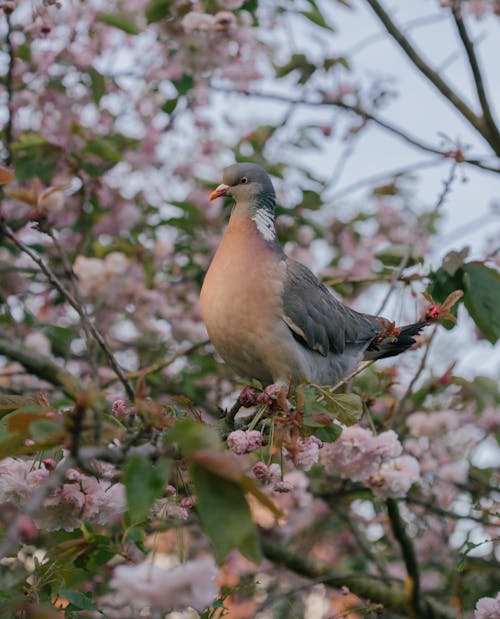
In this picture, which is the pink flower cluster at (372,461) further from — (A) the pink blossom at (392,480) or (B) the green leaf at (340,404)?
(B) the green leaf at (340,404)

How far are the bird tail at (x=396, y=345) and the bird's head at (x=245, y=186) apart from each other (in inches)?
23.0

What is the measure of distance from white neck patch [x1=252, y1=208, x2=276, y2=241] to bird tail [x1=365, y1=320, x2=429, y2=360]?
18.5 inches

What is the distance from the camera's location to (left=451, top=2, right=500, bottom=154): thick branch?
9.66 feet

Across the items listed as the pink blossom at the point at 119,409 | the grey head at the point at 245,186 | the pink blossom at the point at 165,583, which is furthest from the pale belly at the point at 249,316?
the pink blossom at the point at 165,583

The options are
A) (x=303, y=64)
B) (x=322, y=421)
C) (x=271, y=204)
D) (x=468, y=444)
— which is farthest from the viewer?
A: (x=468, y=444)

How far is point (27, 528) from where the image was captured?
938 mm

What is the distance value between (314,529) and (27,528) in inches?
140

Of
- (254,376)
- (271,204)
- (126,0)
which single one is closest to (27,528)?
(254,376)

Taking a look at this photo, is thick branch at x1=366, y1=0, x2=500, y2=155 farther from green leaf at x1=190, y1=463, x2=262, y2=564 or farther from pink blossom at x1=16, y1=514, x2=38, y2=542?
pink blossom at x1=16, y1=514, x2=38, y2=542

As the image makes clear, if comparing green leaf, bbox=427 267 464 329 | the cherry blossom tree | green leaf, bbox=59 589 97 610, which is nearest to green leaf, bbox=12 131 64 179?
the cherry blossom tree

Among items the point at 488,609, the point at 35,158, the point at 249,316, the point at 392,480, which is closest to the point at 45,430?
the point at 488,609

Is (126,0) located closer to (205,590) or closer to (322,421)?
(322,421)

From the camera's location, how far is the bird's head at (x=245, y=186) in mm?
2564

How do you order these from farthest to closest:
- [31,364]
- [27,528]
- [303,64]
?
1. [303,64]
2. [31,364]
3. [27,528]
